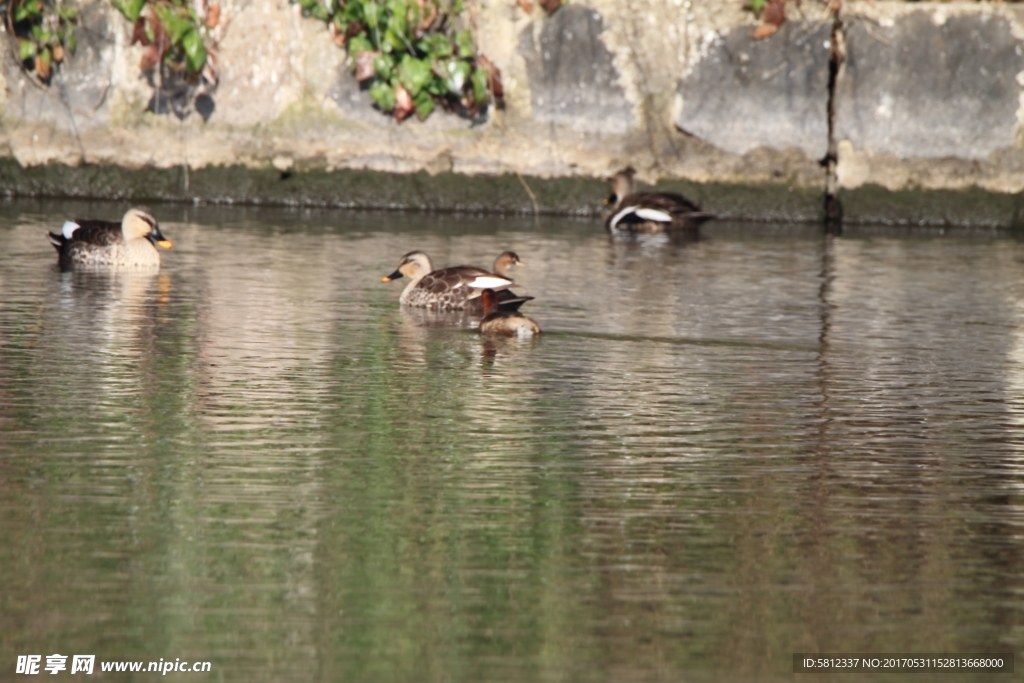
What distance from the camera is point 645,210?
1620 cm

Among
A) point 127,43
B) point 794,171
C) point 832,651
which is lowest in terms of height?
point 832,651

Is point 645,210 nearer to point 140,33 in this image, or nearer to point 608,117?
point 608,117

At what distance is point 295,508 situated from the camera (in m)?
6.11

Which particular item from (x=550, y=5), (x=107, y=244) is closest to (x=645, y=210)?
(x=550, y=5)

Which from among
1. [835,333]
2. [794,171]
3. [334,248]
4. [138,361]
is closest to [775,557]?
[138,361]

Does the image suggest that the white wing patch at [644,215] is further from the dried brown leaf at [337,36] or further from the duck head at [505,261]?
the duck head at [505,261]

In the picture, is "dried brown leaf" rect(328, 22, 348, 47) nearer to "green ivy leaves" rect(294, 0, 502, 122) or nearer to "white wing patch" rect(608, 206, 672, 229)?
"green ivy leaves" rect(294, 0, 502, 122)

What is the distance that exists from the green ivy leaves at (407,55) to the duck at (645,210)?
146 centimetres

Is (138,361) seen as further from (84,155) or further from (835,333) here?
(84,155)

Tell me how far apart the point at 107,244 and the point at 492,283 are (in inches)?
140

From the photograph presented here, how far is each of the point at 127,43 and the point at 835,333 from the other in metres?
8.60

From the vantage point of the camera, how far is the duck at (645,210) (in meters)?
16.2

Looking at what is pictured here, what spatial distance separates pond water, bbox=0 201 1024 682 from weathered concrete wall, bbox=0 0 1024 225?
4.39 m

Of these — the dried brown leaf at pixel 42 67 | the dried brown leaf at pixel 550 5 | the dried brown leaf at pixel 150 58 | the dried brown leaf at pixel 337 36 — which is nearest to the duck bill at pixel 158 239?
the dried brown leaf at pixel 150 58
